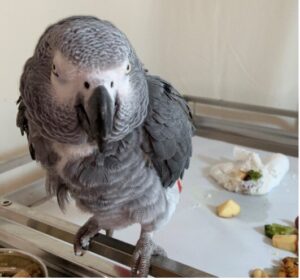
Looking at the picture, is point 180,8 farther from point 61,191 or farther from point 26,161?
point 61,191

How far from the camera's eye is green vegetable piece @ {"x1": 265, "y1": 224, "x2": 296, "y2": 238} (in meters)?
1.12

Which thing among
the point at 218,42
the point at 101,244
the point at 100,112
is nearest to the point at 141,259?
the point at 101,244

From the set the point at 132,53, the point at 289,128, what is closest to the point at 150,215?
the point at 132,53

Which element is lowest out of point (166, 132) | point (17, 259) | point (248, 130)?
point (248, 130)

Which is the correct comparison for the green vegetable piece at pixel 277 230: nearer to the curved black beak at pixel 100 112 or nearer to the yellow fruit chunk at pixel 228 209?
the yellow fruit chunk at pixel 228 209

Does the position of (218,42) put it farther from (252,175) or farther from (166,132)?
(166,132)

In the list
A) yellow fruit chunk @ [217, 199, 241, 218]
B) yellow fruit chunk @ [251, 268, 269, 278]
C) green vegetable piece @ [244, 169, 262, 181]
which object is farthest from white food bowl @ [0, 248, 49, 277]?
green vegetable piece @ [244, 169, 262, 181]

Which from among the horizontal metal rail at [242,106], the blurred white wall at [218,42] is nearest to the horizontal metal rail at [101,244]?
the blurred white wall at [218,42]

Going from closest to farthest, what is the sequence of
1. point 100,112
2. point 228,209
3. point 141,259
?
point 100,112 < point 141,259 < point 228,209

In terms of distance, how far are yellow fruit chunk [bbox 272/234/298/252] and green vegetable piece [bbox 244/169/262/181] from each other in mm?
293

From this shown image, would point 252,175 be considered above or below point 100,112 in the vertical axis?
below

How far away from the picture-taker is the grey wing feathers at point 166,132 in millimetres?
713

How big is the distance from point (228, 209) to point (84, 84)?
32.6 inches

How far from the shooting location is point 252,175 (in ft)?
4.50
